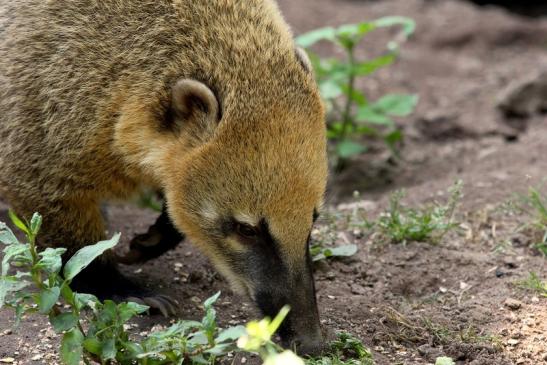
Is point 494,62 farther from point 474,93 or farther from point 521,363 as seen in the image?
point 521,363

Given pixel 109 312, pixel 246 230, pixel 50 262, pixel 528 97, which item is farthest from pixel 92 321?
pixel 528 97

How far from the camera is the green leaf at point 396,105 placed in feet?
28.6

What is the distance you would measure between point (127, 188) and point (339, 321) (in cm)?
167

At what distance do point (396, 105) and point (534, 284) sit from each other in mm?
3515

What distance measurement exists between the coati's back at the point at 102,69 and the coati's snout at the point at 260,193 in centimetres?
24

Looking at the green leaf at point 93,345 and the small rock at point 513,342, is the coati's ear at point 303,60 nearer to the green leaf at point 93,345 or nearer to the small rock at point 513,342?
the small rock at point 513,342

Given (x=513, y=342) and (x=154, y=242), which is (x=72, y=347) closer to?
(x=154, y=242)

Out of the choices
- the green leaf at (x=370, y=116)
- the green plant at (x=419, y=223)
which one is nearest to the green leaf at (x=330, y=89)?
the green leaf at (x=370, y=116)

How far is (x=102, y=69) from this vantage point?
5.48 m

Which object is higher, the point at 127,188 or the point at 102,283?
the point at 127,188

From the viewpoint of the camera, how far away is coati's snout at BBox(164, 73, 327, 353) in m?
4.93

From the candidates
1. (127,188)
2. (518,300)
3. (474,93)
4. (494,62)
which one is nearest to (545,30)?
(494,62)

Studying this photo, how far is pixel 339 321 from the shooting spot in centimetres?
546

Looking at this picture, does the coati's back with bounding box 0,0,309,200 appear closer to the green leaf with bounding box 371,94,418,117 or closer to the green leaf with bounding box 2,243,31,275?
the green leaf with bounding box 2,243,31,275
